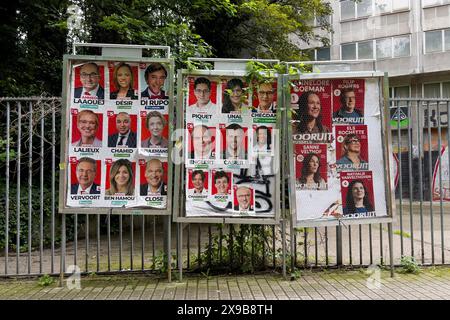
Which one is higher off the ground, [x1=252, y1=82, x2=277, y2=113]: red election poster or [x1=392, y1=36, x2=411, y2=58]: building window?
[x1=392, y1=36, x2=411, y2=58]: building window

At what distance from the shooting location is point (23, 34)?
13266mm

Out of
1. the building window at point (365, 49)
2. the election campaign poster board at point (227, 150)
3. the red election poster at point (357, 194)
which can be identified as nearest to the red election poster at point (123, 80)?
the election campaign poster board at point (227, 150)

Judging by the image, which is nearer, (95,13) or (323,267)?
(323,267)

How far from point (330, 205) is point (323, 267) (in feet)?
3.93

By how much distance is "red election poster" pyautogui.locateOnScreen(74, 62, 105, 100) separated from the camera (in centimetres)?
609

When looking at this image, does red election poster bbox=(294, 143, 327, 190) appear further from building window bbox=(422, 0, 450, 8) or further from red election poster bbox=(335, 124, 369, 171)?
building window bbox=(422, 0, 450, 8)

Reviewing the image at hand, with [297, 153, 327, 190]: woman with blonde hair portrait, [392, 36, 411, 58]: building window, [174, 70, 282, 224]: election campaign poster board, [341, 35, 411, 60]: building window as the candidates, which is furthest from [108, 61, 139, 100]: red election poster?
[392, 36, 411, 58]: building window

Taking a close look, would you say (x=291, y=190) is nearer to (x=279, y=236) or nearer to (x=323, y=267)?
(x=279, y=236)

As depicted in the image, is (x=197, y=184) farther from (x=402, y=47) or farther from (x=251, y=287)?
(x=402, y=47)

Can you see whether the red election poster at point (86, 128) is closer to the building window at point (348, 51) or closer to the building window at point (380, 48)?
the building window at point (380, 48)

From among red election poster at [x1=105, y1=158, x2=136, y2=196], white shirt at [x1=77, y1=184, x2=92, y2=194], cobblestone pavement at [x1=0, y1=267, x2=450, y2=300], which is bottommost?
cobblestone pavement at [x1=0, y1=267, x2=450, y2=300]

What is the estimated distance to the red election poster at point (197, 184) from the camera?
6090 mm

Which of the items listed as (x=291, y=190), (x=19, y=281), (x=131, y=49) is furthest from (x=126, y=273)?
(x=131, y=49)

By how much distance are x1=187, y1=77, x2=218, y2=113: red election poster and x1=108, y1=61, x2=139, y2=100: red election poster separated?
0.74 metres
